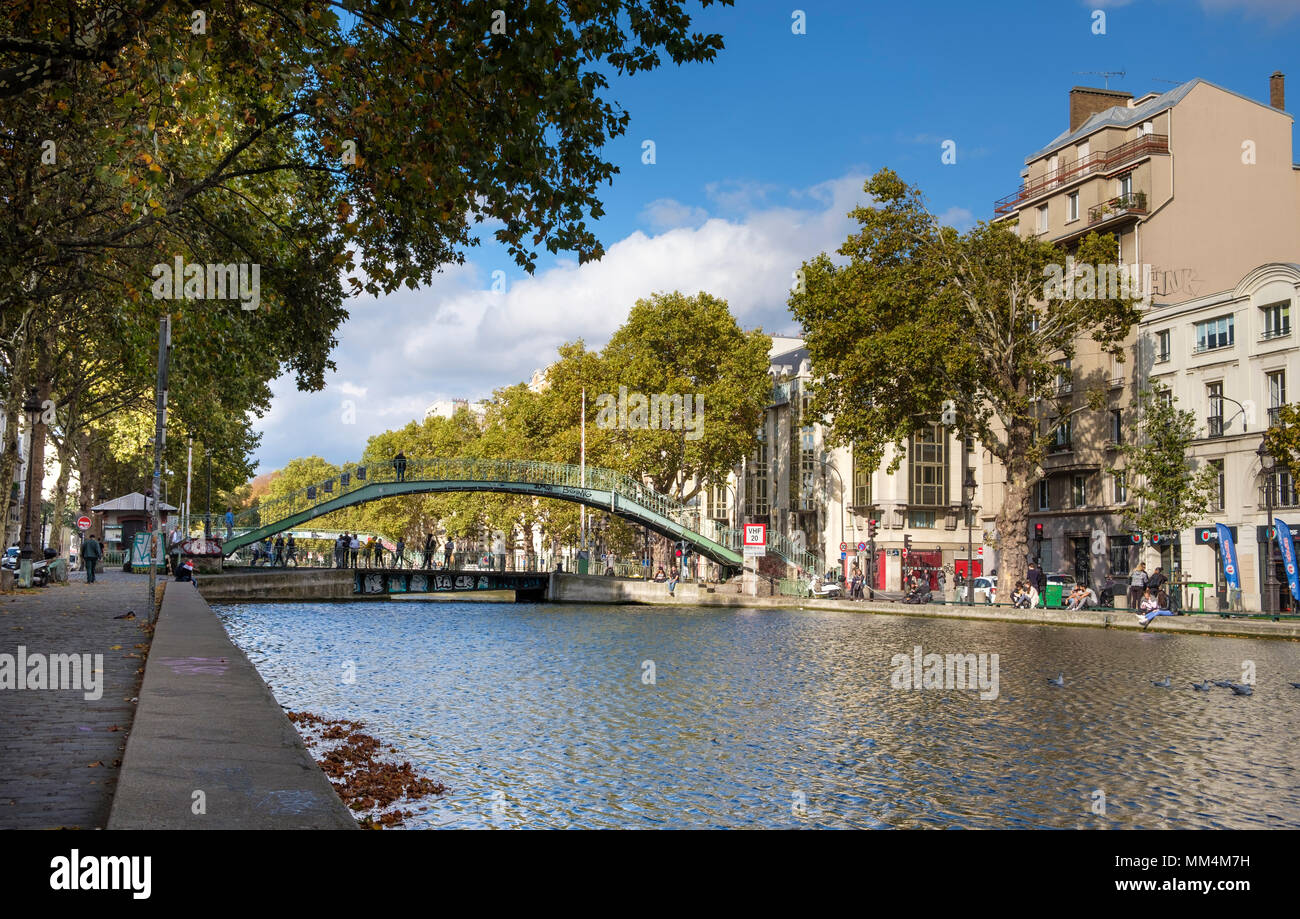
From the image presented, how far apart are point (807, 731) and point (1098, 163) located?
1839 inches

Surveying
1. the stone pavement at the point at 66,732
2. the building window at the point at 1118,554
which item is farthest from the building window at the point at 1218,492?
the stone pavement at the point at 66,732

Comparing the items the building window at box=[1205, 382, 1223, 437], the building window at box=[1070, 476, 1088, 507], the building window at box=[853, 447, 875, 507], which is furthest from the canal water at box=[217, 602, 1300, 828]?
the building window at box=[853, 447, 875, 507]

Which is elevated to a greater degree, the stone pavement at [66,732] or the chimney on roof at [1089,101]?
the chimney on roof at [1089,101]

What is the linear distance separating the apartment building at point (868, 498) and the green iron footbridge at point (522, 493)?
22.2 feet

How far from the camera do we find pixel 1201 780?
9.80 meters

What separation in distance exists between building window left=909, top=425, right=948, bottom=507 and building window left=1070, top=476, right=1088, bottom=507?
12876 mm

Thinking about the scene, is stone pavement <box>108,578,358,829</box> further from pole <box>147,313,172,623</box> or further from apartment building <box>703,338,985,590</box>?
apartment building <box>703,338,985,590</box>

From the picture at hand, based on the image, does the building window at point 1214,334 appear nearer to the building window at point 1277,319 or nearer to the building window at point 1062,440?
the building window at point 1277,319

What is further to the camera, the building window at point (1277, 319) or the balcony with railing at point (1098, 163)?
the balcony with railing at point (1098, 163)

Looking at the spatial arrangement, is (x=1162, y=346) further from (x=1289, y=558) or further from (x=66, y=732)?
(x=66, y=732)

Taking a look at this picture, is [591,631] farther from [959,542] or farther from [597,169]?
[959,542]

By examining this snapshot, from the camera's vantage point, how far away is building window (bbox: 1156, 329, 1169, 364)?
157ft

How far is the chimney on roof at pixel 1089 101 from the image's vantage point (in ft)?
188
